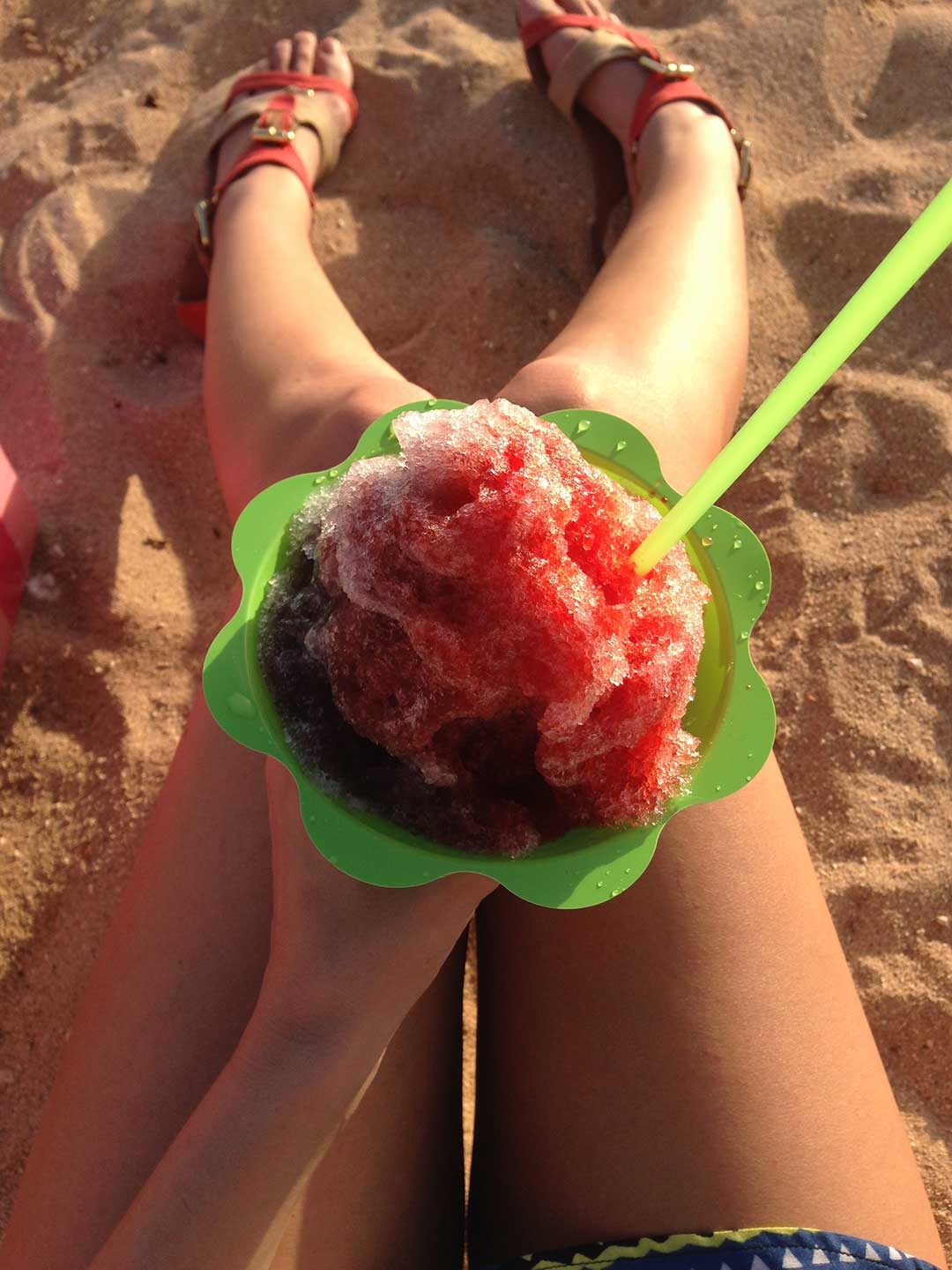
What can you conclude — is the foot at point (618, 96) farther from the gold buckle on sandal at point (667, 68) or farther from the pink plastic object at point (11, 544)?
the pink plastic object at point (11, 544)

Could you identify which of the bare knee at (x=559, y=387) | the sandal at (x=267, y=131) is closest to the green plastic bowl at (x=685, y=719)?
the bare knee at (x=559, y=387)

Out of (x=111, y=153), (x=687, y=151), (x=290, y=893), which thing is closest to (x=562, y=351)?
(x=687, y=151)

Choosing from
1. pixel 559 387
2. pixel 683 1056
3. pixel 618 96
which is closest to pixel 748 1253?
pixel 683 1056

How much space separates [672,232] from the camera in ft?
6.68

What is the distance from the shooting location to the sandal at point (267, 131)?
7.70ft

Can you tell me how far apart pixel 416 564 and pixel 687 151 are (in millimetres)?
1784

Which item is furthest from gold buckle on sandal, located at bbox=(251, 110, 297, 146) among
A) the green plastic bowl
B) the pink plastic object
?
the green plastic bowl

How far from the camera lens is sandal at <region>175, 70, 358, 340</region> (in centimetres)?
235

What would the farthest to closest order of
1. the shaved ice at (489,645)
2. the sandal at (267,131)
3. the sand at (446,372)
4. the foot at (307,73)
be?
the foot at (307,73) → the sandal at (267,131) → the sand at (446,372) → the shaved ice at (489,645)

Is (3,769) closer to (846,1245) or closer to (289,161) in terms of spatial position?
(289,161)

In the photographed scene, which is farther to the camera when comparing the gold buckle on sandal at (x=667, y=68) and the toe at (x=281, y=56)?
the toe at (x=281, y=56)

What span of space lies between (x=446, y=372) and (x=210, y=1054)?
164 centimetres

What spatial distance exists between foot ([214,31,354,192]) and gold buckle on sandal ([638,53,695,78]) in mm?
785

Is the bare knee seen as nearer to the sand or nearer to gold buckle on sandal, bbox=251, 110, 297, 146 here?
the sand
